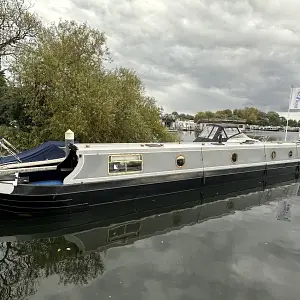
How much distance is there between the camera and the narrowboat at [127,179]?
290 inches

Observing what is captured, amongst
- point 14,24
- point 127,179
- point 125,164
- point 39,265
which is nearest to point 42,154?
point 125,164

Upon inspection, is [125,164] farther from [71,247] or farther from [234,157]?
[234,157]

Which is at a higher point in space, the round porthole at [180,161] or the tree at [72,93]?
the tree at [72,93]

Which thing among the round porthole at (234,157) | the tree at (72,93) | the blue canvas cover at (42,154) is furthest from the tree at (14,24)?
the round porthole at (234,157)

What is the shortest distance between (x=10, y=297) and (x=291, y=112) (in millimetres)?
16594

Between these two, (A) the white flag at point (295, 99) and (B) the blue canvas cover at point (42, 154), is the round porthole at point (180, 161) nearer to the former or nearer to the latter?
(B) the blue canvas cover at point (42, 154)

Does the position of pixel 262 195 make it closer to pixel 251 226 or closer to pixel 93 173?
pixel 251 226

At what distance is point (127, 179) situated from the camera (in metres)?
8.62

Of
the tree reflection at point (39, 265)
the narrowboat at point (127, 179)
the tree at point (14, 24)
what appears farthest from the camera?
the tree at point (14, 24)

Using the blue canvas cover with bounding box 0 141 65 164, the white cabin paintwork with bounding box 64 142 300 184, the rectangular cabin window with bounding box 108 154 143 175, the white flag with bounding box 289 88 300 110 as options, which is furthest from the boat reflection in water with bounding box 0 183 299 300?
the white flag with bounding box 289 88 300 110

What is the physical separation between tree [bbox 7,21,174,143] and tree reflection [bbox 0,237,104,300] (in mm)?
6751

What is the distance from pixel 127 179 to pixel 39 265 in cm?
368

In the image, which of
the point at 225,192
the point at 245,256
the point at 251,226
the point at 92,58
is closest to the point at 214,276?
the point at 245,256

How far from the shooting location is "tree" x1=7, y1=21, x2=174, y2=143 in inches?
496
